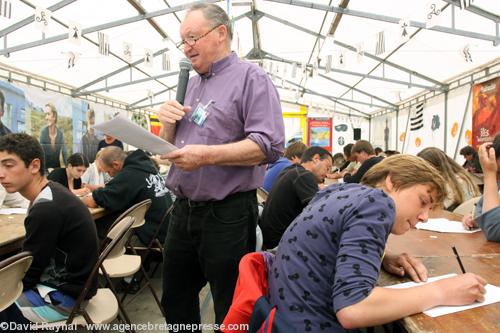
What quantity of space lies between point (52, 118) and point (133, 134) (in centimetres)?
797

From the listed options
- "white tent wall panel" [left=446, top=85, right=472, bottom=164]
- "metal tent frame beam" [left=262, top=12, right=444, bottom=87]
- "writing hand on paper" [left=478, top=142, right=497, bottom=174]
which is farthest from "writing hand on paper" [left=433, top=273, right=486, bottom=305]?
"white tent wall panel" [left=446, top=85, right=472, bottom=164]

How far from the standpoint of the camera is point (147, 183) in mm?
3096

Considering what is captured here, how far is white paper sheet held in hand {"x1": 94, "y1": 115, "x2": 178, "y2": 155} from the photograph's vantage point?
1089 mm

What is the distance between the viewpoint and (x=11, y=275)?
1.27 m

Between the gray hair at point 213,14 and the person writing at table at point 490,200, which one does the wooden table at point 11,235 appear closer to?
the gray hair at point 213,14

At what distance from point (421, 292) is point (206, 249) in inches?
29.1

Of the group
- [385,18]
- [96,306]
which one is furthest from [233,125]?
[385,18]

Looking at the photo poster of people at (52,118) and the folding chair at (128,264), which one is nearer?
the folding chair at (128,264)

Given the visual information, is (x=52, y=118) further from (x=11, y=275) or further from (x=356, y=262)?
(x=356, y=262)

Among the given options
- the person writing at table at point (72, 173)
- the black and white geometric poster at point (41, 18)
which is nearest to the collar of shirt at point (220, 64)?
the person writing at table at point (72, 173)

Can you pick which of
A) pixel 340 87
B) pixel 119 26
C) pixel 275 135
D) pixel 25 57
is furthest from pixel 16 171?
pixel 340 87

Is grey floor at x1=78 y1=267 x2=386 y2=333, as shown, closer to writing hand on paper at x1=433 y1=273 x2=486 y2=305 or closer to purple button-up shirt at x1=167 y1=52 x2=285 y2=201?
purple button-up shirt at x1=167 y1=52 x2=285 y2=201

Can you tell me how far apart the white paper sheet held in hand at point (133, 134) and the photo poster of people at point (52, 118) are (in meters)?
→ 5.44

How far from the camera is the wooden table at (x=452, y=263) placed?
786 millimetres
